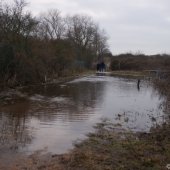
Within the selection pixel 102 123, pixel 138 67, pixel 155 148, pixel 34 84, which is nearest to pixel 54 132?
pixel 102 123

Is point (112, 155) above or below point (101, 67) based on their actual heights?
below

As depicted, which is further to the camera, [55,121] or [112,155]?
[55,121]

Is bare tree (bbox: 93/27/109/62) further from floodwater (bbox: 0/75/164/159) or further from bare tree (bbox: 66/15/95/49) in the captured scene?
floodwater (bbox: 0/75/164/159)

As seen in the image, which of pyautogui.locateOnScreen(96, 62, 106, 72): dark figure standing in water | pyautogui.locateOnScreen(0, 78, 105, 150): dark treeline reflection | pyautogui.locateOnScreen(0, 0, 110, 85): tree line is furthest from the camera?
pyautogui.locateOnScreen(96, 62, 106, 72): dark figure standing in water

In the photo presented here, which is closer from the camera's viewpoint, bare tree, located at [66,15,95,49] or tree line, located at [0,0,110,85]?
tree line, located at [0,0,110,85]

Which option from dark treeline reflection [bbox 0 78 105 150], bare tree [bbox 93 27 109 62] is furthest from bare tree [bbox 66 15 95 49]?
dark treeline reflection [bbox 0 78 105 150]

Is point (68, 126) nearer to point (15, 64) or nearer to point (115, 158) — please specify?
point (115, 158)

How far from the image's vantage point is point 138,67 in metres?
85.8

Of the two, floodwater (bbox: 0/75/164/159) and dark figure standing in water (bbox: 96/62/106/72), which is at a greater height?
dark figure standing in water (bbox: 96/62/106/72)

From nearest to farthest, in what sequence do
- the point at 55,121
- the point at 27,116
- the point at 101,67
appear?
the point at 55,121
the point at 27,116
the point at 101,67

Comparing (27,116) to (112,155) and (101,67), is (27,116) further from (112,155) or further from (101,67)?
(101,67)

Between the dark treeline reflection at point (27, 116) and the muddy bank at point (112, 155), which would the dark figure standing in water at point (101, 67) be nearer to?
the dark treeline reflection at point (27, 116)

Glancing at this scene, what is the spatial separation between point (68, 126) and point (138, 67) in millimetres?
70671

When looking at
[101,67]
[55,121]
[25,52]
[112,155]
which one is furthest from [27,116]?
[101,67]
